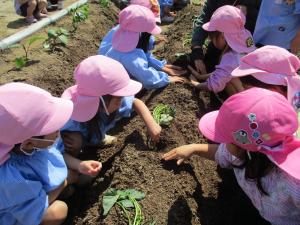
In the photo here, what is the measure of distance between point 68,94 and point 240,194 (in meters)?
1.43

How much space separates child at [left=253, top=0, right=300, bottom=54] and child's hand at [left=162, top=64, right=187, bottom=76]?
35.0 inches

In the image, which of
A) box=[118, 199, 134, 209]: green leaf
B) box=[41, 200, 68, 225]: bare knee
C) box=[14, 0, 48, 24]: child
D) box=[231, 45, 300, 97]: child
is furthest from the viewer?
box=[14, 0, 48, 24]: child

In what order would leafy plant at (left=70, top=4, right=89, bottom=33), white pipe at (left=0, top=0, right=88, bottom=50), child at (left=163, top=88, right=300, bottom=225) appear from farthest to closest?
leafy plant at (left=70, top=4, right=89, bottom=33) < white pipe at (left=0, top=0, right=88, bottom=50) < child at (left=163, top=88, right=300, bottom=225)

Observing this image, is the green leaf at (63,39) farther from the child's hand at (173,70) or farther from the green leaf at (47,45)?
the child's hand at (173,70)

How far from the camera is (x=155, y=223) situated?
7.68 feet

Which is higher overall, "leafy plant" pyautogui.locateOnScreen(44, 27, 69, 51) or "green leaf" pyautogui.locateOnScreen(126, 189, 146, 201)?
"green leaf" pyautogui.locateOnScreen(126, 189, 146, 201)

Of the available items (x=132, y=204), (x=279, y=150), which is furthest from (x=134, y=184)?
(x=279, y=150)

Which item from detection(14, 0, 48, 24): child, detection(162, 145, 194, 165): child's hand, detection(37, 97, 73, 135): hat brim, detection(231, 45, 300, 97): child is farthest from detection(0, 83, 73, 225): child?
detection(14, 0, 48, 24): child

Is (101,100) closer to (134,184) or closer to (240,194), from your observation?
(134,184)

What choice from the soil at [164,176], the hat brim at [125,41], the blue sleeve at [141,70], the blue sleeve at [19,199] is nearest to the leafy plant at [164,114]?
the soil at [164,176]

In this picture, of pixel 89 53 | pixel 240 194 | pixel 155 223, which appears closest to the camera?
pixel 155 223

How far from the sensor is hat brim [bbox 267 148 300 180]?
192cm

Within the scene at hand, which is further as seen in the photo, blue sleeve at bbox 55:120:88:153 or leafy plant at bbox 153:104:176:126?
leafy plant at bbox 153:104:176:126

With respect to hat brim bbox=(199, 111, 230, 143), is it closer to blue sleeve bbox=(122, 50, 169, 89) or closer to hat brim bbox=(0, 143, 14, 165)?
hat brim bbox=(0, 143, 14, 165)
